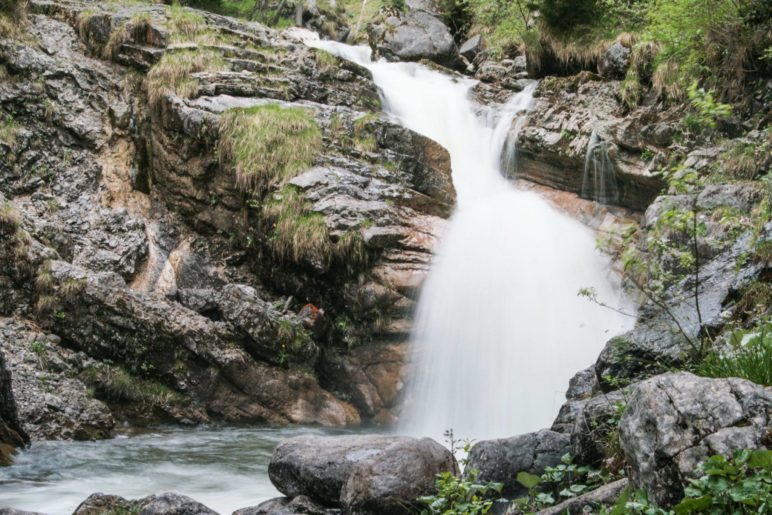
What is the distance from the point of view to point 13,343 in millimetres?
8227

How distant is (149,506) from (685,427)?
3665 mm

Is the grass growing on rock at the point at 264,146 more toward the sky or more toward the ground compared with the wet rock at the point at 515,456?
more toward the sky

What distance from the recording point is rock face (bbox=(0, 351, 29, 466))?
22.0 feet

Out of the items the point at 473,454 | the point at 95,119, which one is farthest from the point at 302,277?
the point at 473,454

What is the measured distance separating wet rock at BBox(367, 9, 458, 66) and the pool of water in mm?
11895

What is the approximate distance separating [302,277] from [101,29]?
6715mm

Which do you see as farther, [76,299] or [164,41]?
[164,41]

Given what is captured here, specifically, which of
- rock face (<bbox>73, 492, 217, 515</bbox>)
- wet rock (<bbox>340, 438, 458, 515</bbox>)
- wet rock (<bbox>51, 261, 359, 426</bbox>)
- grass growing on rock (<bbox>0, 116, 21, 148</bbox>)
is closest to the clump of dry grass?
grass growing on rock (<bbox>0, 116, 21, 148</bbox>)

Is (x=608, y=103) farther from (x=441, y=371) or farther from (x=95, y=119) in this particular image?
(x=95, y=119)

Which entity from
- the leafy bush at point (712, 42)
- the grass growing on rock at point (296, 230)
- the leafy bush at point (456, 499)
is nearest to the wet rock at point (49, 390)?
the grass growing on rock at point (296, 230)

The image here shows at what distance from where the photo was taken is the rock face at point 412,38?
17422mm

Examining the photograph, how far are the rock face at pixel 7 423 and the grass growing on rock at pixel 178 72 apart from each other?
20.1 feet

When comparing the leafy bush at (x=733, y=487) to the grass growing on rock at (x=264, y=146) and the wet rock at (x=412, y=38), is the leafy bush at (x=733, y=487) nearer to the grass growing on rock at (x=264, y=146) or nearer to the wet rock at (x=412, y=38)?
the grass growing on rock at (x=264, y=146)

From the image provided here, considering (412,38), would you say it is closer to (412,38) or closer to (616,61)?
(412,38)
